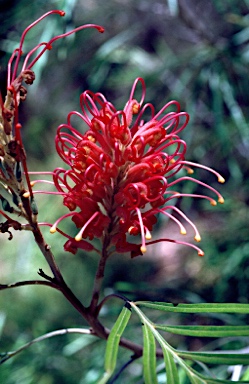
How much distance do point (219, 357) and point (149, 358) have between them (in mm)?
79

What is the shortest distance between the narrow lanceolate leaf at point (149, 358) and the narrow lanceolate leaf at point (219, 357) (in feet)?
0.15

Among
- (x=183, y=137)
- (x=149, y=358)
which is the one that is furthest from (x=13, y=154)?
(x=183, y=137)

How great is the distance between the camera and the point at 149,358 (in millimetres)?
537

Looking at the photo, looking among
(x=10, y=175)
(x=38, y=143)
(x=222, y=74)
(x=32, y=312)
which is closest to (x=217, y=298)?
(x=222, y=74)

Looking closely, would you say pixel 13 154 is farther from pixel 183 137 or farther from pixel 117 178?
pixel 183 137

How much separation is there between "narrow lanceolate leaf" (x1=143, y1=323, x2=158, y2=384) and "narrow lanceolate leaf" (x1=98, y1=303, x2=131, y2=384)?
0.03 meters

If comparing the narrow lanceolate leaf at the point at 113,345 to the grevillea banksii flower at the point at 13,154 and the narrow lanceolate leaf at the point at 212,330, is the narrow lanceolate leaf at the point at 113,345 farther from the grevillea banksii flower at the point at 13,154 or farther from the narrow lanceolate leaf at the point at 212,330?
the grevillea banksii flower at the point at 13,154

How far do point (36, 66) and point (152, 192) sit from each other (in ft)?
2.19

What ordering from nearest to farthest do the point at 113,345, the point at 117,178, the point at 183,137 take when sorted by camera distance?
the point at 113,345
the point at 117,178
the point at 183,137

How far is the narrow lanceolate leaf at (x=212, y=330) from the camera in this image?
531mm

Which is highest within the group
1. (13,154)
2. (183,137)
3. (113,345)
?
(13,154)

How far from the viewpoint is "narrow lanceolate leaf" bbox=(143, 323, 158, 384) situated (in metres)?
0.52

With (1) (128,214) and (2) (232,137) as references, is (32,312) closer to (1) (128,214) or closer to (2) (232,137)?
(2) (232,137)

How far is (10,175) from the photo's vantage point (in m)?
0.58
